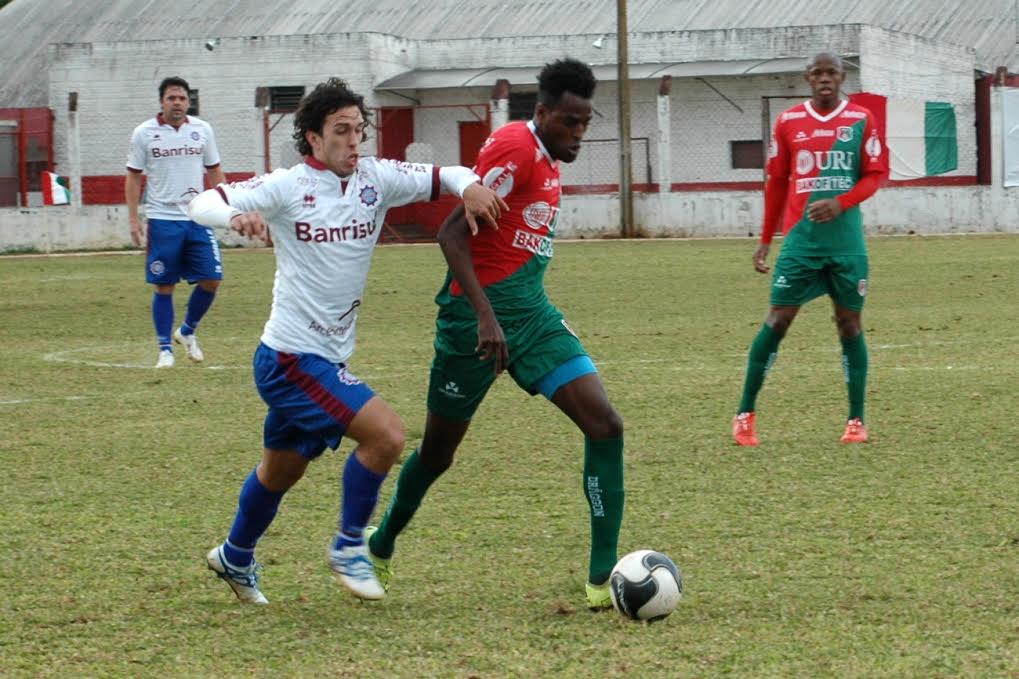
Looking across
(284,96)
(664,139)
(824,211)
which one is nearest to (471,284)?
(824,211)

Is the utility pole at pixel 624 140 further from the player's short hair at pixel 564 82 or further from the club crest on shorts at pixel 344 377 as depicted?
the club crest on shorts at pixel 344 377

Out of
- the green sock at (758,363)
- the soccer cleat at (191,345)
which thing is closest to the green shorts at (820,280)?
the green sock at (758,363)

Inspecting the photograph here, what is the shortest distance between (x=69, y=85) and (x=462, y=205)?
31.6m

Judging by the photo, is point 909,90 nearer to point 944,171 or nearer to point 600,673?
point 944,171

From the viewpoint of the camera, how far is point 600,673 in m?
4.47

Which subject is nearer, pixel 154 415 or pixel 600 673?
pixel 600 673

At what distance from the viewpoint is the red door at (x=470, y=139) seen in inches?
1337

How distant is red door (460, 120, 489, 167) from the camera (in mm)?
33969

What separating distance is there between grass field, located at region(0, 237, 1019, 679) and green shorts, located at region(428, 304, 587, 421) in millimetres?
609

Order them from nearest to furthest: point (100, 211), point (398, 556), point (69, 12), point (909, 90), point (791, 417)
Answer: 1. point (398, 556)
2. point (791, 417)
3. point (100, 211)
4. point (909, 90)
5. point (69, 12)

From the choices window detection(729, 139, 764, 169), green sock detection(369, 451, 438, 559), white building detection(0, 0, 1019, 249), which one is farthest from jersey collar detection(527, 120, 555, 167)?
window detection(729, 139, 764, 169)

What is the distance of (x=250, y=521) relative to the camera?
17.5 ft

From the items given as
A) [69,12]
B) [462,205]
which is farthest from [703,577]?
[69,12]

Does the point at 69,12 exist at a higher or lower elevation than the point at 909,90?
higher
